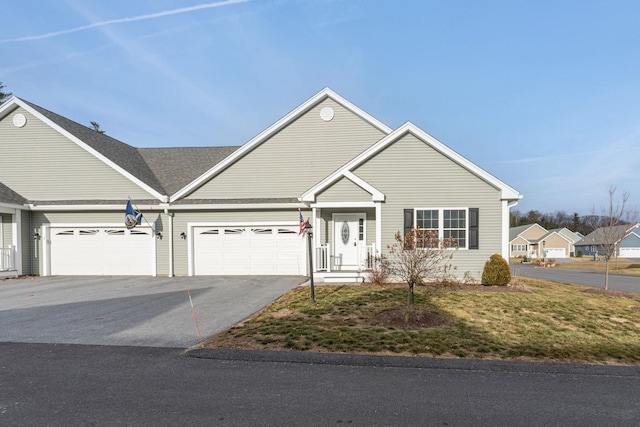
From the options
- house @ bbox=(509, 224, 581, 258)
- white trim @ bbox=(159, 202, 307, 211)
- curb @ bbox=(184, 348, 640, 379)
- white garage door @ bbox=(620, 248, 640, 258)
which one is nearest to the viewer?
curb @ bbox=(184, 348, 640, 379)

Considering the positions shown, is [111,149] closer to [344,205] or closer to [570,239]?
[344,205]

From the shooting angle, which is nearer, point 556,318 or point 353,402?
point 353,402

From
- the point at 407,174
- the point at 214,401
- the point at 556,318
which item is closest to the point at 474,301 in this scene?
the point at 556,318

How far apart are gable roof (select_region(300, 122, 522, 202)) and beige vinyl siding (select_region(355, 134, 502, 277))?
15cm

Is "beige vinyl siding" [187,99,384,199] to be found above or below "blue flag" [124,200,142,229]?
above

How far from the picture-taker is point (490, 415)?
375cm

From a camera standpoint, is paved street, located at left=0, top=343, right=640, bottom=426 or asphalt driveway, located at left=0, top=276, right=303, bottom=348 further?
asphalt driveway, located at left=0, top=276, right=303, bottom=348

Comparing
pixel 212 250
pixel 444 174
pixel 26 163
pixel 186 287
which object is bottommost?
pixel 186 287

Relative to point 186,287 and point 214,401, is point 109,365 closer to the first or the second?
point 214,401

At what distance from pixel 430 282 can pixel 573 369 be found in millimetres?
6810

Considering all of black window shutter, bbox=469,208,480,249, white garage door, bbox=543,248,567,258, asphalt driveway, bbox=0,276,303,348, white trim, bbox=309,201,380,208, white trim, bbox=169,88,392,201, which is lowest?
white garage door, bbox=543,248,567,258

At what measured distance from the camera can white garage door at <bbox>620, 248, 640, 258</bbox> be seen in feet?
184

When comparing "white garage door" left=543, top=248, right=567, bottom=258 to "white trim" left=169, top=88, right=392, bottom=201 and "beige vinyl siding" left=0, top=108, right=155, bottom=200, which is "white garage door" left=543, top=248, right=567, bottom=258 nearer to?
"white trim" left=169, top=88, right=392, bottom=201

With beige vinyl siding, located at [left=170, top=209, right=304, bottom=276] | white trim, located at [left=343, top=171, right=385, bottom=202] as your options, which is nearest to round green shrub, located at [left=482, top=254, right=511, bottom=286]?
white trim, located at [left=343, top=171, right=385, bottom=202]
